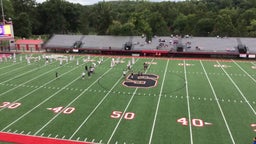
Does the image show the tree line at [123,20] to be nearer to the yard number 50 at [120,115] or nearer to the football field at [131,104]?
the football field at [131,104]

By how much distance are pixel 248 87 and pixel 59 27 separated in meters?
47.2

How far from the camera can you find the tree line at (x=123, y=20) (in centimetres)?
5109

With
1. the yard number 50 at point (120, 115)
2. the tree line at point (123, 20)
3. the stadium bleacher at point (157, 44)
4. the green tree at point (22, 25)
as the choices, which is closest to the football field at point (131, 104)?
the yard number 50 at point (120, 115)

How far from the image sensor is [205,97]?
18781mm

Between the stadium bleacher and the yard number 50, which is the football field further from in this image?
the stadium bleacher

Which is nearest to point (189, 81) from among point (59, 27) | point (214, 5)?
point (59, 27)

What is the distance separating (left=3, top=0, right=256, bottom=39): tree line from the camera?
51.1 meters

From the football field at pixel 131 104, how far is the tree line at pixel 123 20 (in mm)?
24332

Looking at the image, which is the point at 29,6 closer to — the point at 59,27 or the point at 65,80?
the point at 59,27

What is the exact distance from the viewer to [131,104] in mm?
17250

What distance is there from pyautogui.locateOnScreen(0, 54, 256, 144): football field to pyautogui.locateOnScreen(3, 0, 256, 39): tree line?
2433 centimetres

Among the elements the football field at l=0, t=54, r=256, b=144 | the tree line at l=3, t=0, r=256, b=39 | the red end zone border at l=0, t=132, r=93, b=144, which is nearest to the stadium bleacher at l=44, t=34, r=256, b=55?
the tree line at l=3, t=0, r=256, b=39

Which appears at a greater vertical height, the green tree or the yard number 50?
the green tree

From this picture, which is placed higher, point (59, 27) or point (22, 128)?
point (59, 27)
